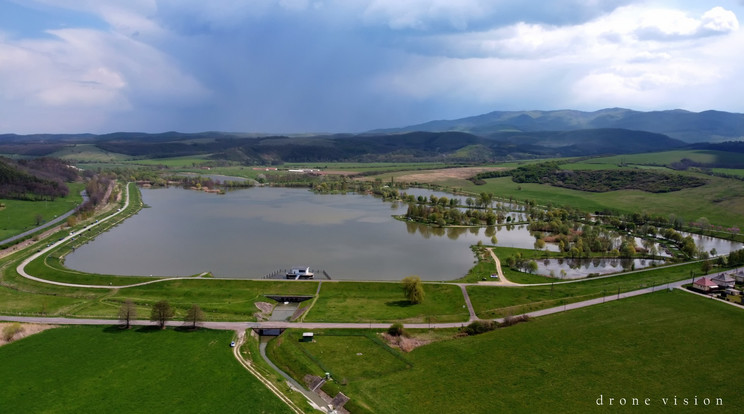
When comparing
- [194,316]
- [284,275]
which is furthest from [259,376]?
[284,275]

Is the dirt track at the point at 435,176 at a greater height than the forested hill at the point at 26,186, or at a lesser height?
lesser

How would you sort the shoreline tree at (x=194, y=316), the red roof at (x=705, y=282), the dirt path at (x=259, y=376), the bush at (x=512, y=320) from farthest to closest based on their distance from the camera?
the red roof at (x=705, y=282), the bush at (x=512, y=320), the shoreline tree at (x=194, y=316), the dirt path at (x=259, y=376)

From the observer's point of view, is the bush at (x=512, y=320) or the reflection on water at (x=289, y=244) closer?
the bush at (x=512, y=320)

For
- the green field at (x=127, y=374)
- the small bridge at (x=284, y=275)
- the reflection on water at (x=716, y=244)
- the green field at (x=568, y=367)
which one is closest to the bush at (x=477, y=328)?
the green field at (x=568, y=367)

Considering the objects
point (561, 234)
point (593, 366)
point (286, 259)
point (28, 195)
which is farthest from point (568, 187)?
point (28, 195)

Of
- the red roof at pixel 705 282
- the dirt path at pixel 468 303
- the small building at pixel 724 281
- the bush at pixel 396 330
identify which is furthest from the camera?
the small building at pixel 724 281

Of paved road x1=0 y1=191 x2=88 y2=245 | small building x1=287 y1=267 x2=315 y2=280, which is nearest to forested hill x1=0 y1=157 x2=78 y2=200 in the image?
paved road x1=0 y1=191 x2=88 y2=245

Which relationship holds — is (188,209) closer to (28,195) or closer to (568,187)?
(28,195)

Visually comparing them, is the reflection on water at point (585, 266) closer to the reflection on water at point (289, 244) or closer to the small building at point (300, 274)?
the reflection on water at point (289, 244)
